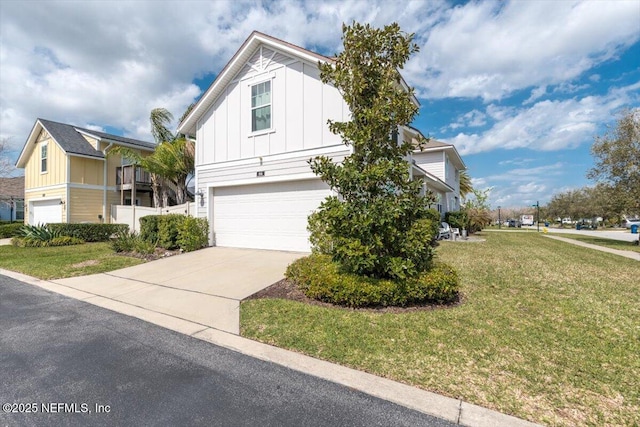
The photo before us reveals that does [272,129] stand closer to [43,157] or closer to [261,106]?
[261,106]

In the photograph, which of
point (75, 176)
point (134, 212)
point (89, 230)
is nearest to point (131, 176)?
point (75, 176)

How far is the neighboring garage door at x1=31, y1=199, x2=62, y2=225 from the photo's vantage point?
59.2 feet

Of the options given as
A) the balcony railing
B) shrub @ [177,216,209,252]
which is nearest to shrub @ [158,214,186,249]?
shrub @ [177,216,209,252]

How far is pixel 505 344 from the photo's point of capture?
11.6 feet

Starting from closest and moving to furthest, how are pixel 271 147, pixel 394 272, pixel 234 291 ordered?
1. pixel 394 272
2. pixel 234 291
3. pixel 271 147

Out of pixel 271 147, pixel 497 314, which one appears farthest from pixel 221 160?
pixel 497 314

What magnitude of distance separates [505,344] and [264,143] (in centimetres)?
918

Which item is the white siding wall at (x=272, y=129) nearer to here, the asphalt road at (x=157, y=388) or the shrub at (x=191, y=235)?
the shrub at (x=191, y=235)

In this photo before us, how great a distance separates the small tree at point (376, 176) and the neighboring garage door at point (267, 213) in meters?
4.09

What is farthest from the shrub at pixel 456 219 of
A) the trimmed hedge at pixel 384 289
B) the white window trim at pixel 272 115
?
the trimmed hedge at pixel 384 289

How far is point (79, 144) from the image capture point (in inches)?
721

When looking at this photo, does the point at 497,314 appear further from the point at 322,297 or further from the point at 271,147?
the point at 271,147

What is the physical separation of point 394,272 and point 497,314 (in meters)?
1.62

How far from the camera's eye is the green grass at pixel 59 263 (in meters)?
8.03
